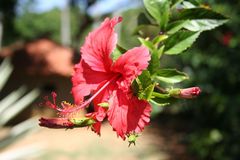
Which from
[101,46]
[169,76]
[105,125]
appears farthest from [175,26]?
[105,125]

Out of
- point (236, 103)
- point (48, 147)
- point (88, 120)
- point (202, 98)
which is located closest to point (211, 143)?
point (202, 98)

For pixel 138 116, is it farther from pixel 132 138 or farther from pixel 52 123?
pixel 52 123

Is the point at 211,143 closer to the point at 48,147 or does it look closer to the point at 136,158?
the point at 136,158

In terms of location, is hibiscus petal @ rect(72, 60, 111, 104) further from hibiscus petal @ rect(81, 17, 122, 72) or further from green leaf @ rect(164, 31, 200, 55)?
green leaf @ rect(164, 31, 200, 55)

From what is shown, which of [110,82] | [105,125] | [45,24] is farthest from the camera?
[45,24]

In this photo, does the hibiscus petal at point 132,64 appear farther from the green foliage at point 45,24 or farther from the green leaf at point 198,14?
the green foliage at point 45,24

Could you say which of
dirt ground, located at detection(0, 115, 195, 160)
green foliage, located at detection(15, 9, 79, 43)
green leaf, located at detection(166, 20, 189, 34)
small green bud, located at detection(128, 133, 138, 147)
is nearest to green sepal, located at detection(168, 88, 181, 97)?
small green bud, located at detection(128, 133, 138, 147)
